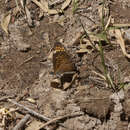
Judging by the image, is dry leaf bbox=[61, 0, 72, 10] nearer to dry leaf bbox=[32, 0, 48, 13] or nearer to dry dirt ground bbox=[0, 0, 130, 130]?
dry dirt ground bbox=[0, 0, 130, 130]

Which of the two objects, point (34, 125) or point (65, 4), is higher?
point (65, 4)

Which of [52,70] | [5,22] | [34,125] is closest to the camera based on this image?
[34,125]

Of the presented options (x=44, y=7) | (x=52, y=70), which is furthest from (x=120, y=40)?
(x=44, y=7)

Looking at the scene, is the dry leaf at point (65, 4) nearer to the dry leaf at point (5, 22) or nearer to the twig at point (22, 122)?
the dry leaf at point (5, 22)

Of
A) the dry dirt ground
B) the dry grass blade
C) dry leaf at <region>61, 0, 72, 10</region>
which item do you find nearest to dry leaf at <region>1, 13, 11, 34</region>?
the dry dirt ground

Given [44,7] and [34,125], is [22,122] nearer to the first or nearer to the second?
[34,125]

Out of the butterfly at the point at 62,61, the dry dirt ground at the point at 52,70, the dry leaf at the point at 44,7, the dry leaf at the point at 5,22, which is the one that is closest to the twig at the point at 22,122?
the dry dirt ground at the point at 52,70
